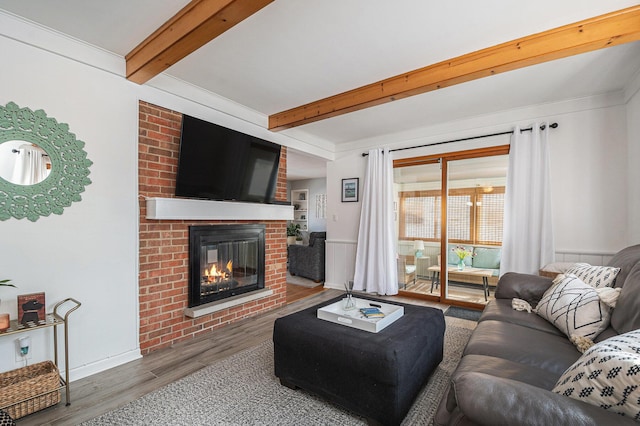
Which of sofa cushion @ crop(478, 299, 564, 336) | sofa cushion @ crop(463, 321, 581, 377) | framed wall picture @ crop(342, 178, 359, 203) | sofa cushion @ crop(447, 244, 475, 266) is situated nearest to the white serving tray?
sofa cushion @ crop(463, 321, 581, 377)

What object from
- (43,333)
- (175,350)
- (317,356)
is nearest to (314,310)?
(317,356)

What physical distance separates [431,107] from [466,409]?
128 inches

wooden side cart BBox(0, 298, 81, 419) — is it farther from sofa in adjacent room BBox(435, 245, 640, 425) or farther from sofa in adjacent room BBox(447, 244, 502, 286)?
sofa in adjacent room BBox(447, 244, 502, 286)

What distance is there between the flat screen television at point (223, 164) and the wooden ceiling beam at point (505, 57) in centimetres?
91

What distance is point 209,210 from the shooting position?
296 cm

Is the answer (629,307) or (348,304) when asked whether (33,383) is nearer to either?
(348,304)

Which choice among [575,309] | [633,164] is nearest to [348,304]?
[575,309]

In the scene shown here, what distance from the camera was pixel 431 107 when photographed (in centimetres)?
345

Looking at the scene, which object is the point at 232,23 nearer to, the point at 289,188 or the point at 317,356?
the point at 317,356

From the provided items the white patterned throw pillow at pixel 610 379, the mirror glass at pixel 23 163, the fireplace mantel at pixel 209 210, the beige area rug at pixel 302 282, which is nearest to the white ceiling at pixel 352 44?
the mirror glass at pixel 23 163

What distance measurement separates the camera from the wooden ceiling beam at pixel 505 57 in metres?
1.89

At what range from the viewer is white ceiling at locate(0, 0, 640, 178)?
5.98ft

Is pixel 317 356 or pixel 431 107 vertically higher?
pixel 431 107

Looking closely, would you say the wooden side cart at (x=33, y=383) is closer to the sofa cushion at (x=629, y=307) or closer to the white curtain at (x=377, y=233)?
the sofa cushion at (x=629, y=307)
